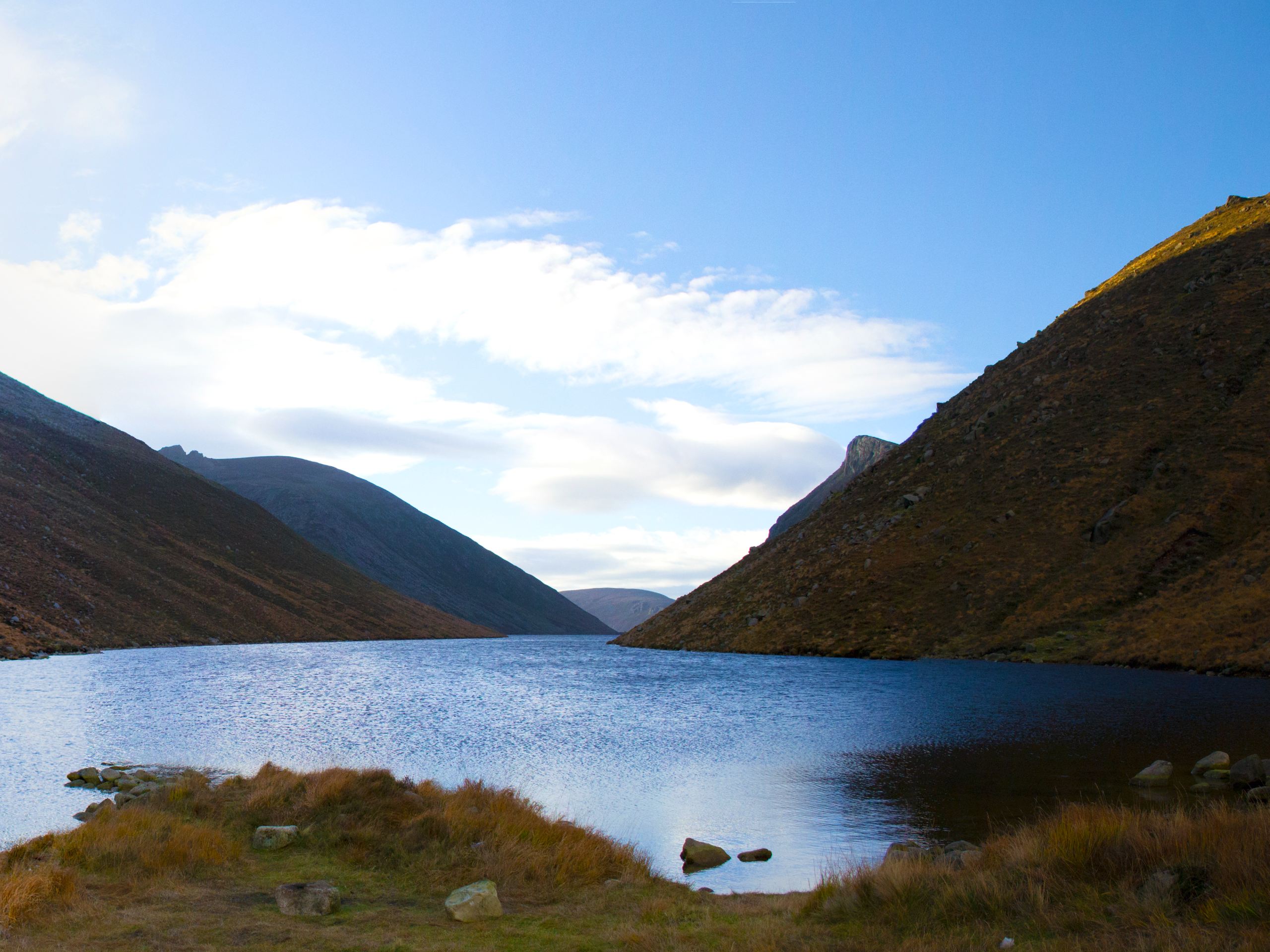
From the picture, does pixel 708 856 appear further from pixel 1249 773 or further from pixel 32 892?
pixel 1249 773

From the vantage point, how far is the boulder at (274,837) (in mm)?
15711

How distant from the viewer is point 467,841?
1512 cm

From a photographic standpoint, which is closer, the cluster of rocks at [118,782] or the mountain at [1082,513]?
the cluster of rocks at [118,782]

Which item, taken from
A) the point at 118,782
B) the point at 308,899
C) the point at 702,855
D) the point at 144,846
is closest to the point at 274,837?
the point at 144,846

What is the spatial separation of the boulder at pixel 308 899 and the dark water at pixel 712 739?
6.62 meters

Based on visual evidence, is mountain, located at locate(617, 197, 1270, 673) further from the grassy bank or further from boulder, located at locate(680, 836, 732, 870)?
the grassy bank

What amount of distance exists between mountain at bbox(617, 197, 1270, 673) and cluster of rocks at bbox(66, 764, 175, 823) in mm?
55563


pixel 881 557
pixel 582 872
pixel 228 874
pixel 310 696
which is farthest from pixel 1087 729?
pixel 881 557

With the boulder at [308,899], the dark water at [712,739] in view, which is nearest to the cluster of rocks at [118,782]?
the dark water at [712,739]

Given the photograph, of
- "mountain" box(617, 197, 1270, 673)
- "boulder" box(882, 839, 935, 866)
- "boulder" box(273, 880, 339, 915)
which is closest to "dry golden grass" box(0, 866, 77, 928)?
"boulder" box(273, 880, 339, 915)

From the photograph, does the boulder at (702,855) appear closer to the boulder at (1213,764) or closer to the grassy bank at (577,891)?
the grassy bank at (577,891)

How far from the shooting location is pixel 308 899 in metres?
11.8

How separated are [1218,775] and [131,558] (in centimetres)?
14005

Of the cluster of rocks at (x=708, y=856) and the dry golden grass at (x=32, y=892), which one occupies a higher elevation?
the dry golden grass at (x=32, y=892)
